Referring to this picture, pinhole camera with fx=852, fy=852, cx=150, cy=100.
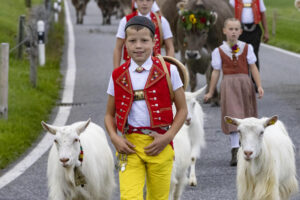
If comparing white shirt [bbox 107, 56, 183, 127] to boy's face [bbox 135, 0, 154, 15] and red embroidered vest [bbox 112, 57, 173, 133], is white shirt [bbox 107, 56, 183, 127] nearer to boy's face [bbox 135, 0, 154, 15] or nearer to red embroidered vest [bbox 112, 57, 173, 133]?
red embroidered vest [bbox 112, 57, 173, 133]

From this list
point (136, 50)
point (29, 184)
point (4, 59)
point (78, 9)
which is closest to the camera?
point (136, 50)

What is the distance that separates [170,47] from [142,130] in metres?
3.62

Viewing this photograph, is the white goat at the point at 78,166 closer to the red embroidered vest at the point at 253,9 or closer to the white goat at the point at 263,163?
the white goat at the point at 263,163

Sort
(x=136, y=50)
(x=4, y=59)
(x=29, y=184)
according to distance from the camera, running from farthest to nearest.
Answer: (x=4, y=59)
(x=29, y=184)
(x=136, y=50)

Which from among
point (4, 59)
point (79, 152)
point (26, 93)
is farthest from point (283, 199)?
point (26, 93)

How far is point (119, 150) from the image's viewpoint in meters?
6.27

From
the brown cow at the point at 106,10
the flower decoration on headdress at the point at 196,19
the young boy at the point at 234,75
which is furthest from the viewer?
the brown cow at the point at 106,10

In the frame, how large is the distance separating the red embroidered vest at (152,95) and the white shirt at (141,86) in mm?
32

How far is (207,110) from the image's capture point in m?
14.4

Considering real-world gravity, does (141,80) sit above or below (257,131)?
above

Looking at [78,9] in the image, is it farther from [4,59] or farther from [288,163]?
[288,163]

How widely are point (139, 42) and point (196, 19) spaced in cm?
812

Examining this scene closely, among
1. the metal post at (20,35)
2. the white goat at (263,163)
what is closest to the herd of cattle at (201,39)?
the metal post at (20,35)

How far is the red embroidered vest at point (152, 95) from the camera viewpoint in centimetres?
625
